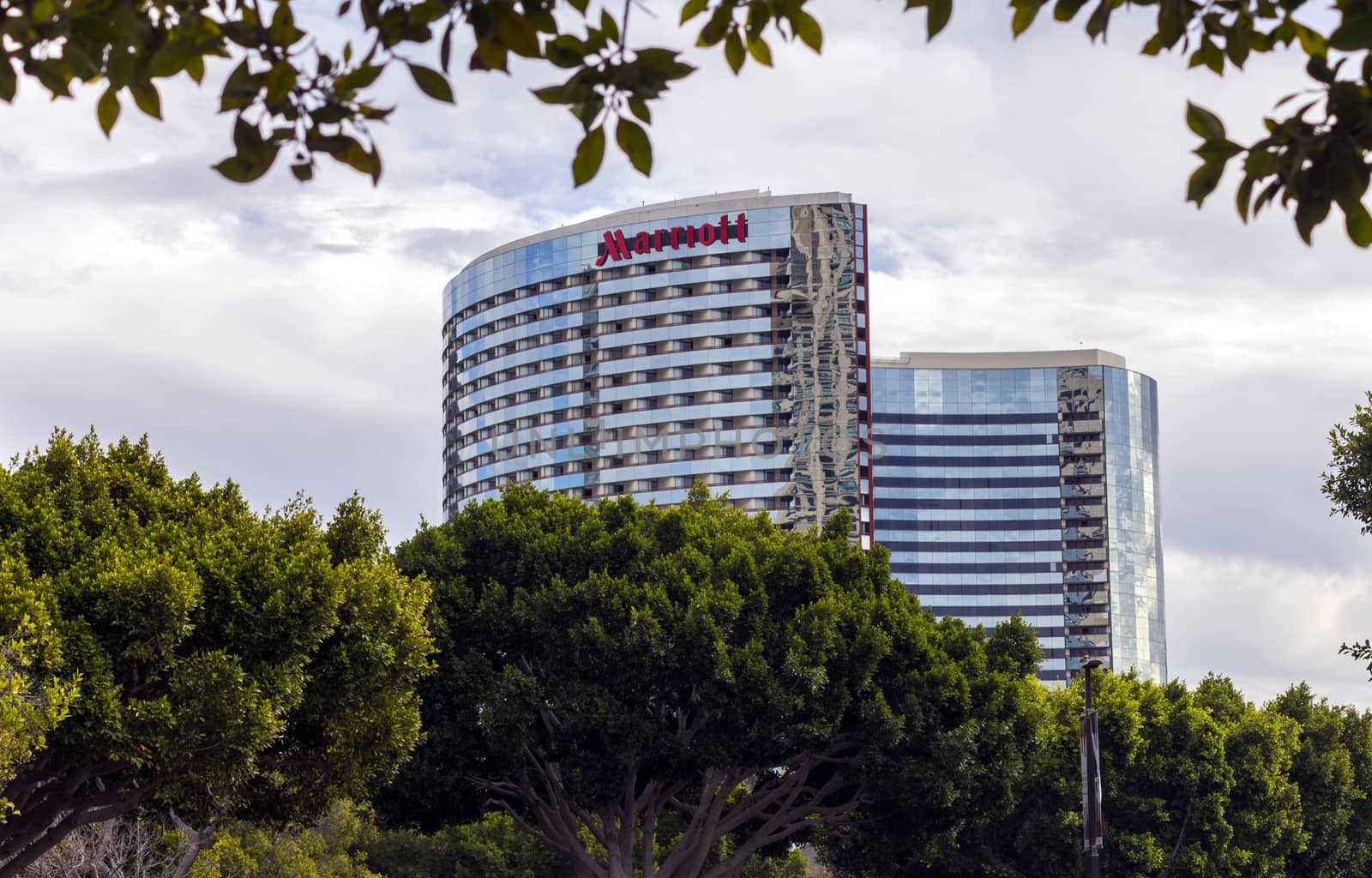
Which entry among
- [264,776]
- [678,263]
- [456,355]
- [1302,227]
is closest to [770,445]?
[678,263]

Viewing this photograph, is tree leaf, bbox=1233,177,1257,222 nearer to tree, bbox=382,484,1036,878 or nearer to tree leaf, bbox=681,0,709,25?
tree leaf, bbox=681,0,709,25

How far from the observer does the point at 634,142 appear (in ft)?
16.5

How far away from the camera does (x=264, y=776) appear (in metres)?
28.1

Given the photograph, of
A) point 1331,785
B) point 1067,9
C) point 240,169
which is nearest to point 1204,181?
point 1067,9

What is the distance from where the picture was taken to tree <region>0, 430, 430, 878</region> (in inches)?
915

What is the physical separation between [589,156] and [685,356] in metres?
135

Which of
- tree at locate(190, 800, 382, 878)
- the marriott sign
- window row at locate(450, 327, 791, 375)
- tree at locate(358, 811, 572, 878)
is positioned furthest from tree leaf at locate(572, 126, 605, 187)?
the marriott sign

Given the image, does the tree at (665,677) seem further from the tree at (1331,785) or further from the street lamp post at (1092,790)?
the tree at (1331,785)

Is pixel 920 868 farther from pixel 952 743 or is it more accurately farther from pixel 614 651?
pixel 614 651

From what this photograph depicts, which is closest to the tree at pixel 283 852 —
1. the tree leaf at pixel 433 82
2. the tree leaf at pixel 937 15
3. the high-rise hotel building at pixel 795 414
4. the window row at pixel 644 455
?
the tree leaf at pixel 433 82

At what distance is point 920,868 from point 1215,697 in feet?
37.8

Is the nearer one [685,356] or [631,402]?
[685,356]

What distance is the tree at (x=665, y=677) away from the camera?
1340 inches

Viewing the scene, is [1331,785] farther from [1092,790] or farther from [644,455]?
[644,455]
